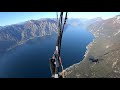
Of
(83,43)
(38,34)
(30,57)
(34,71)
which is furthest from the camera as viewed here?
(38,34)

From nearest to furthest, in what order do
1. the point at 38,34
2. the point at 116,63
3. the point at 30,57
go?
the point at 116,63 → the point at 30,57 → the point at 38,34

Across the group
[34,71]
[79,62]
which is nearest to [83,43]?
[79,62]

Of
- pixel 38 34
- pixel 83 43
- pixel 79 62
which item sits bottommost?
pixel 38 34
